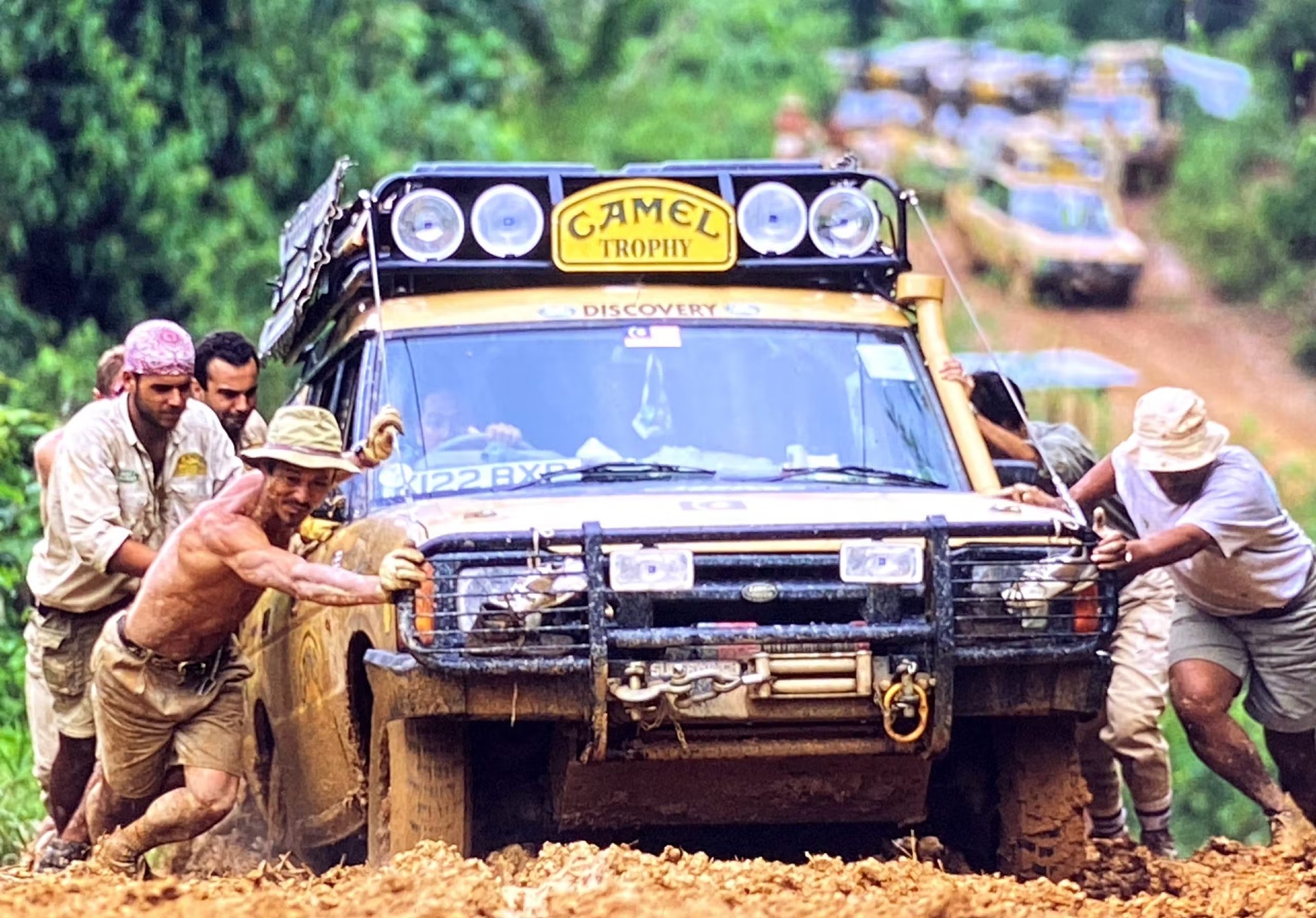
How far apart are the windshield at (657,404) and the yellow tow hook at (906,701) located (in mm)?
1193

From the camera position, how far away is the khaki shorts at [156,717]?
7.20 meters

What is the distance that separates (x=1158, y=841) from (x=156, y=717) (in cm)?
363

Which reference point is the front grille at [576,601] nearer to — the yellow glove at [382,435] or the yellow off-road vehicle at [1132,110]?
the yellow glove at [382,435]

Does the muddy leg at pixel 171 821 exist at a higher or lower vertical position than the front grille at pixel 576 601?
lower

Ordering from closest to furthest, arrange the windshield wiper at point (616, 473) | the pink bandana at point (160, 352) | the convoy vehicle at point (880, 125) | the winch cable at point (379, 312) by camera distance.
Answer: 1. the windshield wiper at point (616, 473)
2. the winch cable at point (379, 312)
3. the pink bandana at point (160, 352)
4. the convoy vehicle at point (880, 125)

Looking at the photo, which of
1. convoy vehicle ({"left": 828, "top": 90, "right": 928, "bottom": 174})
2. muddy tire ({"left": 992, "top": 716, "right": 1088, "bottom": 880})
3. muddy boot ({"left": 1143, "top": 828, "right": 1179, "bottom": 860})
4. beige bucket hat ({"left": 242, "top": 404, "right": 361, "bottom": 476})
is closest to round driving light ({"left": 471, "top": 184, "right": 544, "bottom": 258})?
beige bucket hat ({"left": 242, "top": 404, "right": 361, "bottom": 476})

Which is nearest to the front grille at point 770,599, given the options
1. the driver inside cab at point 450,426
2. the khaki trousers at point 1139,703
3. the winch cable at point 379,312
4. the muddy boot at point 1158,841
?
the winch cable at point 379,312

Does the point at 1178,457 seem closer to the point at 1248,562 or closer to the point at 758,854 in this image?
the point at 1248,562

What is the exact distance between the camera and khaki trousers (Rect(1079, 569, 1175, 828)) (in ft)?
27.7

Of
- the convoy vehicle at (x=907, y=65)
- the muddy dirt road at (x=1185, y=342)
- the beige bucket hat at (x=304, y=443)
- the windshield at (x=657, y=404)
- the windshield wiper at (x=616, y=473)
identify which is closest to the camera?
the beige bucket hat at (x=304, y=443)

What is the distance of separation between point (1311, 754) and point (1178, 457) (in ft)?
5.11

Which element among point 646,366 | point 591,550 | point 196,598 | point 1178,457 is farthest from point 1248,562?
point 196,598

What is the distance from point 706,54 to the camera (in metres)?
35.3

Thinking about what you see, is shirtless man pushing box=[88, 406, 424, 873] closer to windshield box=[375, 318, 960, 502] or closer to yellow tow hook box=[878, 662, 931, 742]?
windshield box=[375, 318, 960, 502]
